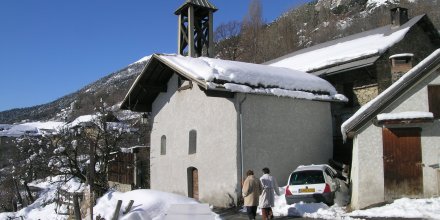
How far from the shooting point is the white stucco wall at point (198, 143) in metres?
17.2

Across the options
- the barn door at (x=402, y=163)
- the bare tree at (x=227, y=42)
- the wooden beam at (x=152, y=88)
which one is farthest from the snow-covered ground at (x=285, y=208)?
the bare tree at (x=227, y=42)

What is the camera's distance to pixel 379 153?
14125 mm

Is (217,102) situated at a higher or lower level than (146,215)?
higher

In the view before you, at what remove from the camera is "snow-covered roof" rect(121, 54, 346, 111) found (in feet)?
55.1

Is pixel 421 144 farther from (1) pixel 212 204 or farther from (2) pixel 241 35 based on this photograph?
(2) pixel 241 35

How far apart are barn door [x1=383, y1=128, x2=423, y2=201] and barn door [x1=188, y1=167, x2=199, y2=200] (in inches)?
321

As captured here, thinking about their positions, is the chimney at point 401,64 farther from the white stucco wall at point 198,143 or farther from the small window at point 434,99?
the white stucco wall at point 198,143

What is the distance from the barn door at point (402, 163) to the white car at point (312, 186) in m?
1.73

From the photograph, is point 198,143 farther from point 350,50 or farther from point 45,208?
point 45,208

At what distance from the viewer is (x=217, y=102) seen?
18188mm

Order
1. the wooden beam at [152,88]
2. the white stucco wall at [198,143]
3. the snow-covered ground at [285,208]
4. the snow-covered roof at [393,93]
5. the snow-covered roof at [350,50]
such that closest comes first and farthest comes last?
the snow-covered ground at [285,208] < the snow-covered roof at [393,93] < the white stucco wall at [198,143] < the wooden beam at [152,88] < the snow-covered roof at [350,50]

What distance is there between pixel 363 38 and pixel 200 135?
13787mm

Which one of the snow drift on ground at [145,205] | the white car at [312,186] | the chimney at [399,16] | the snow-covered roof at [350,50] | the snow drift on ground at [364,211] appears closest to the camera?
the snow drift on ground at [145,205]

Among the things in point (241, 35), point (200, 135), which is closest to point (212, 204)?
point (200, 135)
